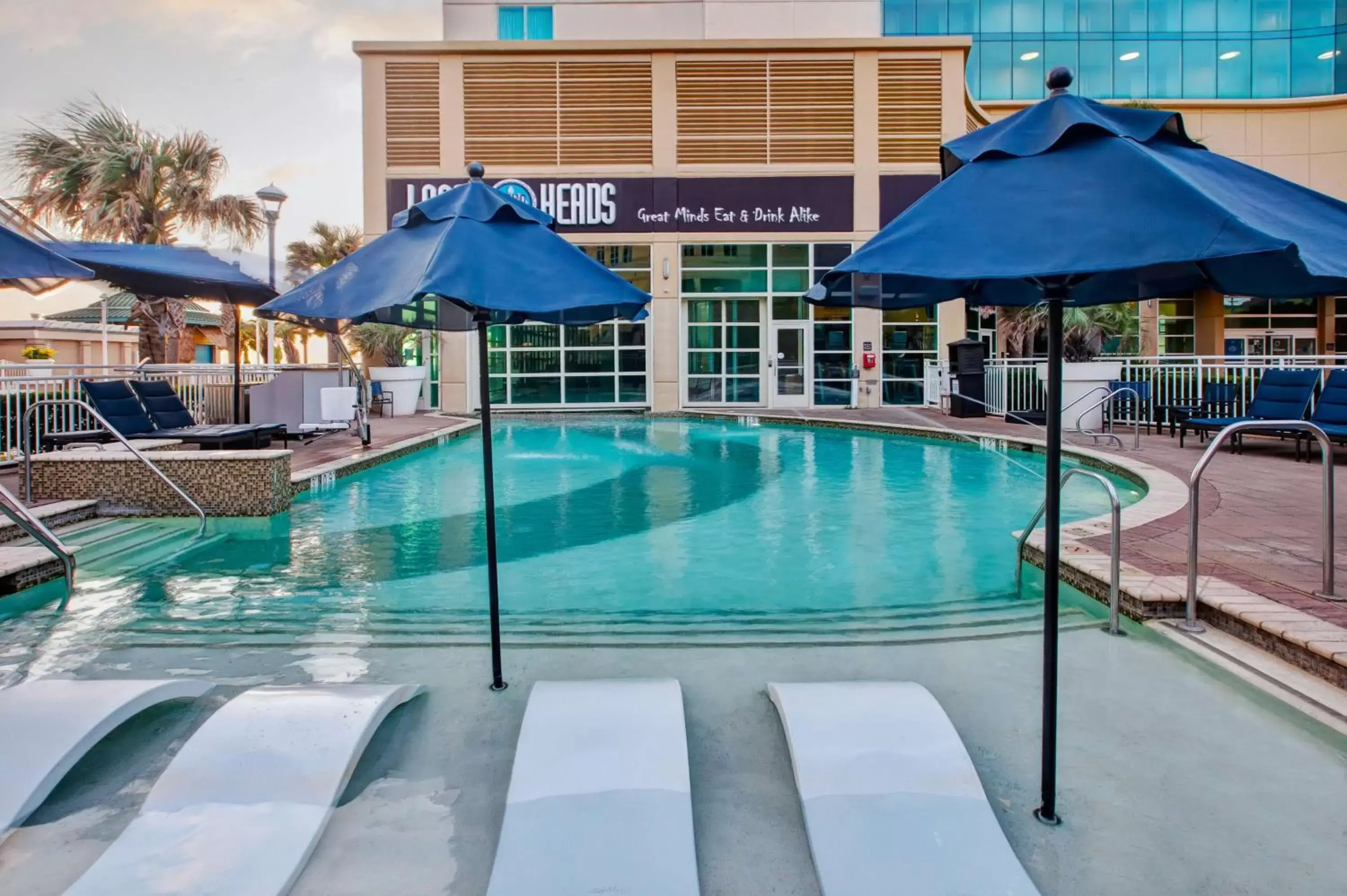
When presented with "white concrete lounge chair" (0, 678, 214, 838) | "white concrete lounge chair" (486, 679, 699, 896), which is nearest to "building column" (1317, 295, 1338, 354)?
"white concrete lounge chair" (486, 679, 699, 896)

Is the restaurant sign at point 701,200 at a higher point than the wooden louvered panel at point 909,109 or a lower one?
lower

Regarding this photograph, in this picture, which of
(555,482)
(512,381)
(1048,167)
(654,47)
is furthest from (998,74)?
(1048,167)

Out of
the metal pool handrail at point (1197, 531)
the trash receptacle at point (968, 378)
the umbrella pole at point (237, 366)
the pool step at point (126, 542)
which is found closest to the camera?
the metal pool handrail at point (1197, 531)

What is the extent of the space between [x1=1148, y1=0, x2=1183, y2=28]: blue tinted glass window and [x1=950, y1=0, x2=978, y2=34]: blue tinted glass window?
6.40m

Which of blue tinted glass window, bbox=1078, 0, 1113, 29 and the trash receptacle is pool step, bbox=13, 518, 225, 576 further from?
blue tinted glass window, bbox=1078, 0, 1113, 29

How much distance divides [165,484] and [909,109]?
56.9ft

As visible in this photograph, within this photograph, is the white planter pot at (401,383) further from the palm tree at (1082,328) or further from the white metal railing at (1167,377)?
the palm tree at (1082,328)

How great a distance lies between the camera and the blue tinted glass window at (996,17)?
1258 inches

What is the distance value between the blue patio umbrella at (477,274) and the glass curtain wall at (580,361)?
15921 mm

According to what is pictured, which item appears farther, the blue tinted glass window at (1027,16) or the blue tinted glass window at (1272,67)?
the blue tinted glass window at (1027,16)

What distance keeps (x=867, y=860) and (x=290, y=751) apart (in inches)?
64.9

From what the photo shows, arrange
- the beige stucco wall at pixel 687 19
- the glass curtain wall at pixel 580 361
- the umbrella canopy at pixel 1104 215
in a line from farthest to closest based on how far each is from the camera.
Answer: the beige stucco wall at pixel 687 19
the glass curtain wall at pixel 580 361
the umbrella canopy at pixel 1104 215

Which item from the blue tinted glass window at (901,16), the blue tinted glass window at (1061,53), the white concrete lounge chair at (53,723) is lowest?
the white concrete lounge chair at (53,723)

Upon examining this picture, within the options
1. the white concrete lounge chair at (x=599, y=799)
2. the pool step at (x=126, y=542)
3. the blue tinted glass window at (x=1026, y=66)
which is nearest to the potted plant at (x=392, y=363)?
the pool step at (x=126, y=542)
